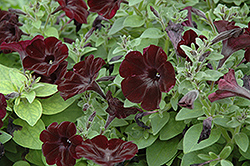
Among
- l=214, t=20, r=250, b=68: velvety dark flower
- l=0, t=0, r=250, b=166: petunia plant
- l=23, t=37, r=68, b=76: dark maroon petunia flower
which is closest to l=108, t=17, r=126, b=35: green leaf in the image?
l=0, t=0, r=250, b=166: petunia plant

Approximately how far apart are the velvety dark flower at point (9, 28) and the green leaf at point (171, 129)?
31.0 inches

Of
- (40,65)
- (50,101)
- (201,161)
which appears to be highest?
(40,65)

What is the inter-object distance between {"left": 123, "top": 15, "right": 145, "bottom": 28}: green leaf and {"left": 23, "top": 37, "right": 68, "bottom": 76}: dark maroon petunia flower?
0.29m

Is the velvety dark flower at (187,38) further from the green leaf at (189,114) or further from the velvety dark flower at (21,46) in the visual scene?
the velvety dark flower at (21,46)

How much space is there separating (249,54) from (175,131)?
37cm

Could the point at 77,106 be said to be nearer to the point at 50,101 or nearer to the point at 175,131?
the point at 50,101

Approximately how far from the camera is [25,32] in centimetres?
141

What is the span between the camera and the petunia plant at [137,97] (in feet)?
2.83

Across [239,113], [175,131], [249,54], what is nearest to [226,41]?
[249,54]

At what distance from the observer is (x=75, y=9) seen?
1301mm

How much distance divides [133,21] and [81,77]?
1.22 ft

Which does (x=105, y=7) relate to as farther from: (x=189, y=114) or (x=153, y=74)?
(x=189, y=114)

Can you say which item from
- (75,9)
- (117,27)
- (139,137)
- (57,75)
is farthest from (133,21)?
(139,137)

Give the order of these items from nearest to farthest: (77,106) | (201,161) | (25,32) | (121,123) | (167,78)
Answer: (167,78), (201,161), (121,123), (77,106), (25,32)
